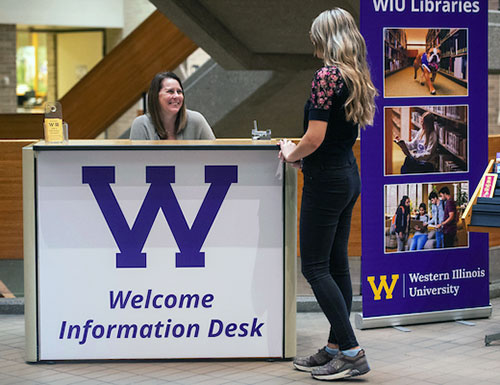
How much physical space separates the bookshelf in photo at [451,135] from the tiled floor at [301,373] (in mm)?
1027

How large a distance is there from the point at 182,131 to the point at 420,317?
186 cm

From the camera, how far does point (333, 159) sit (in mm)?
4438

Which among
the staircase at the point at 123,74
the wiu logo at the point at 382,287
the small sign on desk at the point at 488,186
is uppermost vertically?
the staircase at the point at 123,74

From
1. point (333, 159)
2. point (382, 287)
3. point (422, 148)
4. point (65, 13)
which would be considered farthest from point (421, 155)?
point (65, 13)

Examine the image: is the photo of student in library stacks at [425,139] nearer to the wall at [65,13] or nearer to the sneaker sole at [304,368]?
the sneaker sole at [304,368]

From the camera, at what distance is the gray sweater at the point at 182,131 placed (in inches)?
204

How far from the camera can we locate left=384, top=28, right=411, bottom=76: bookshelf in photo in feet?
17.6

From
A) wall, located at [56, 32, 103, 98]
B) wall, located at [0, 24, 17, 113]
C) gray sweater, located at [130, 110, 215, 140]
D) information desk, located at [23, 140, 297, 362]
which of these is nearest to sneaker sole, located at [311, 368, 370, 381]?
information desk, located at [23, 140, 297, 362]

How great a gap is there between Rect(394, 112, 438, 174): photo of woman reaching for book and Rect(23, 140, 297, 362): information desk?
1.02 m

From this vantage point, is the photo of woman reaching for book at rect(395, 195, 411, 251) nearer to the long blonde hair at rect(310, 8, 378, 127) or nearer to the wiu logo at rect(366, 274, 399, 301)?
the wiu logo at rect(366, 274, 399, 301)

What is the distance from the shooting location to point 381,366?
4.79 metres

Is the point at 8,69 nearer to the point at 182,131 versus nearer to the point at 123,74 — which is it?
the point at 123,74

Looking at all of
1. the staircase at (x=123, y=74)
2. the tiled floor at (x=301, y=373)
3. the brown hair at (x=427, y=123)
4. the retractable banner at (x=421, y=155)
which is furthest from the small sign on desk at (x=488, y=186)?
the staircase at (x=123, y=74)

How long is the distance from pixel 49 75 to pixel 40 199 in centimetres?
1460
